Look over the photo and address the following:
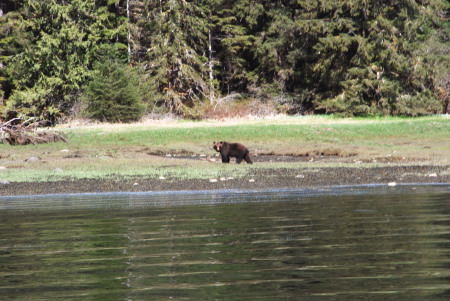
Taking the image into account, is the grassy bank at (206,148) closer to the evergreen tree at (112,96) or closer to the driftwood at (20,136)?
the driftwood at (20,136)

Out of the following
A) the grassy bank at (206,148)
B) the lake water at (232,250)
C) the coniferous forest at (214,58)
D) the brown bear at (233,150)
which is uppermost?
the coniferous forest at (214,58)

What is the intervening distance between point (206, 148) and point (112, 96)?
13.0m

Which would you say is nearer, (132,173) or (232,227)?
(232,227)

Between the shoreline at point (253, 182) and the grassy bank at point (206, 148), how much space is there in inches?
37.7

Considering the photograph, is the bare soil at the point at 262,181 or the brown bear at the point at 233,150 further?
the brown bear at the point at 233,150

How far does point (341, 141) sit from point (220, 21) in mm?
25207

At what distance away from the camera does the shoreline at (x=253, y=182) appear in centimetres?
1692

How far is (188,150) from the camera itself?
29125mm

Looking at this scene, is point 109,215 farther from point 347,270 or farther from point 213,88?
point 213,88

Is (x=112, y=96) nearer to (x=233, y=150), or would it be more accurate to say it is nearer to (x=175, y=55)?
(x=175, y=55)

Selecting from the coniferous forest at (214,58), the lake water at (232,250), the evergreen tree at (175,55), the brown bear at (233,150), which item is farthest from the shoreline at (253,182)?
the evergreen tree at (175,55)

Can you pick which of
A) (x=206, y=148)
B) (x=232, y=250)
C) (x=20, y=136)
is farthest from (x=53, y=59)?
(x=232, y=250)

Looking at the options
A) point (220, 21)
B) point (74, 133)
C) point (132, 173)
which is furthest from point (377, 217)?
point (220, 21)

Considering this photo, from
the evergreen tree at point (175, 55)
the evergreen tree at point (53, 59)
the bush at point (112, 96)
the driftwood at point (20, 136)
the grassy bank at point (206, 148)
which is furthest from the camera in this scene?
the evergreen tree at point (175, 55)
